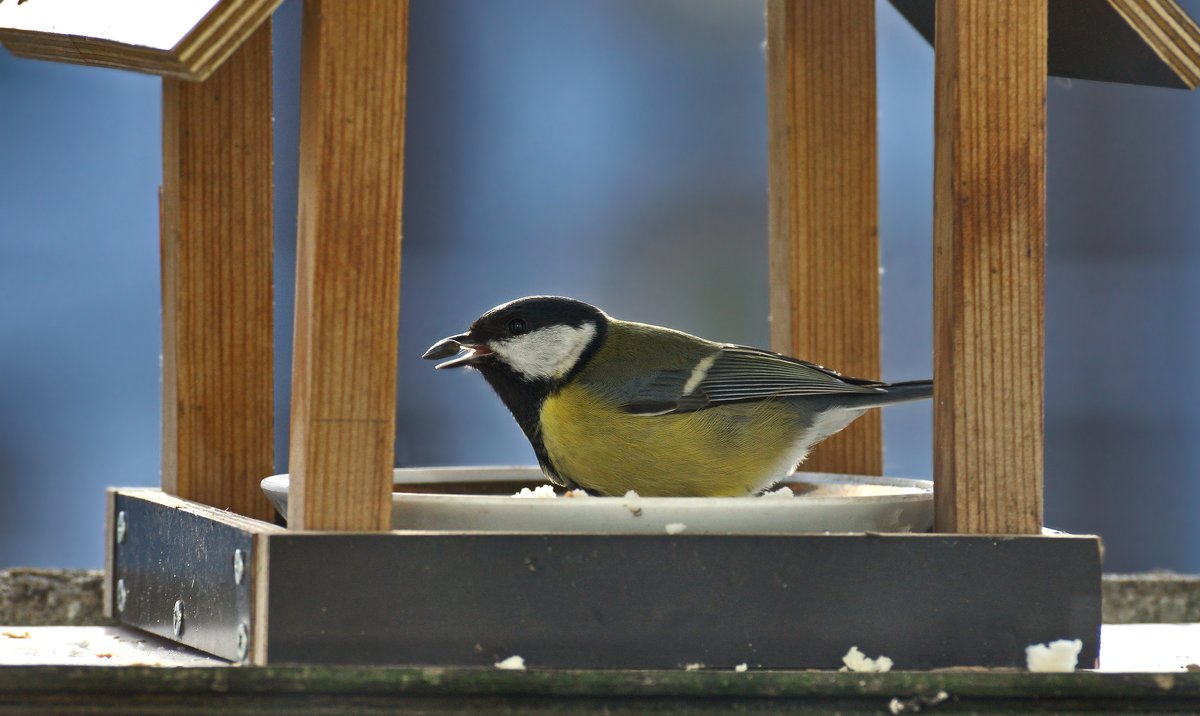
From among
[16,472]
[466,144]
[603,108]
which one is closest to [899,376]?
[603,108]

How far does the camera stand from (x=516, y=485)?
7.86 feet

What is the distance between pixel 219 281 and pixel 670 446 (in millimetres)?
730

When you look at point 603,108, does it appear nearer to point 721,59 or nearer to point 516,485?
point 721,59

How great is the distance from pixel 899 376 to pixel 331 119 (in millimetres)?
3823

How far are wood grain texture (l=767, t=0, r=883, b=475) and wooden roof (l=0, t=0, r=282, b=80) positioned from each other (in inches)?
41.9

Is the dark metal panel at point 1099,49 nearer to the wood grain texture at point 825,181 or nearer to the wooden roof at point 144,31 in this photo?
the wood grain texture at point 825,181

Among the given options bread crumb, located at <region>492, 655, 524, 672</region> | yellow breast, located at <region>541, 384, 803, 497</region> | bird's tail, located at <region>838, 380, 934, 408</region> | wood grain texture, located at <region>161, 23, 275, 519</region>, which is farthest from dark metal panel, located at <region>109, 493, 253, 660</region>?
bird's tail, located at <region>838, 380, 934, 408</region>

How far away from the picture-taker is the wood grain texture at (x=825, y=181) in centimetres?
238

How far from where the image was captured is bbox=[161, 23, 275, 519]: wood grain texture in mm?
2125

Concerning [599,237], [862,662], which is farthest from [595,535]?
[599,237]

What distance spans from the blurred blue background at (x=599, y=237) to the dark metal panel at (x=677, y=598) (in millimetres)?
2582

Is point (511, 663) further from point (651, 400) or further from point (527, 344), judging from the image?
point (527, 344)

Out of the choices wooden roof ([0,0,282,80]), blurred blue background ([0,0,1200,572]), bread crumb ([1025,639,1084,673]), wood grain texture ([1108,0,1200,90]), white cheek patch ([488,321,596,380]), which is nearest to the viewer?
wooden roof ([0,0,282,80])

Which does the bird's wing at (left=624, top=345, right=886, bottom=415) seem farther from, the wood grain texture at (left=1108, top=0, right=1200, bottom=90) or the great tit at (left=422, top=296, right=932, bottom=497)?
the wood grain texture at (left=1108, top=0, right=1200, bottom=90)
